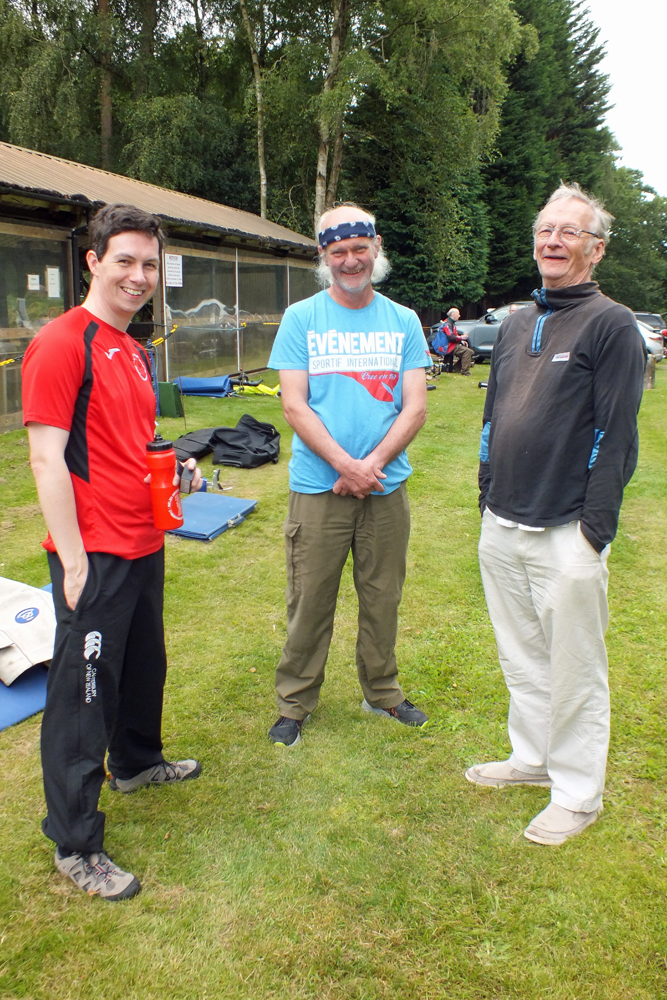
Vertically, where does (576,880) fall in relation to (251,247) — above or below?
below

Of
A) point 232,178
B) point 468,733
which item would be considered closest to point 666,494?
point 468,733

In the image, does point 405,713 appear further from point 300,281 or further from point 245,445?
point 300,281

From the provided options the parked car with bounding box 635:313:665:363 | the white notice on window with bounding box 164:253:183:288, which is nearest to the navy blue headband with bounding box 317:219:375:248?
the white notice on window with bounding box 164:253:183:288

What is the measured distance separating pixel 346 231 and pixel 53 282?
7663 millimetres

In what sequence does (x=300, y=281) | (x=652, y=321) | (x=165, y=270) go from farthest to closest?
(x=652, y=321) → (x=300, y=281) → (x=165, y=270)

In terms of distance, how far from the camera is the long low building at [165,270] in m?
8.37

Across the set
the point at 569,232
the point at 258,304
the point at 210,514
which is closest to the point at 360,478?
the point at 569,232

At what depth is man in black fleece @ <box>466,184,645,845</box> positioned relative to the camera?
2088 mm

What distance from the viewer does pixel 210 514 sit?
5684 millimetres

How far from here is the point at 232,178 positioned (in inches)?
968

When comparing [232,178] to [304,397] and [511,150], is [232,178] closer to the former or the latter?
[511,150]

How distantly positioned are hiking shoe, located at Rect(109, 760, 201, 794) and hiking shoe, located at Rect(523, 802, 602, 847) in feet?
4.09

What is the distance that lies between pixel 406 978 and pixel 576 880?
2.17 feet

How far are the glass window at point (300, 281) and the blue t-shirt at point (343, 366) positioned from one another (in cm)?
1413
